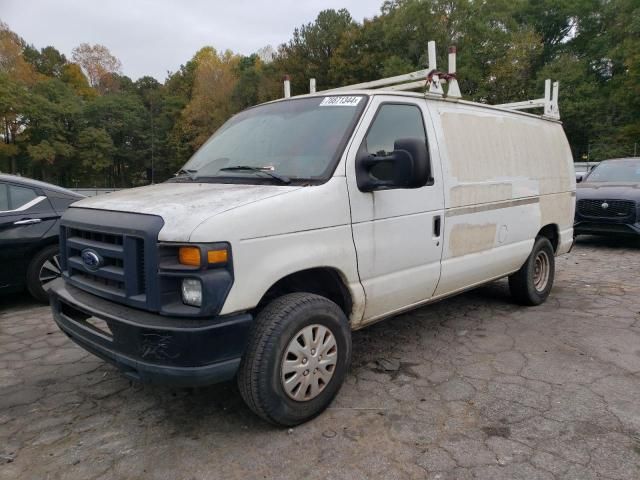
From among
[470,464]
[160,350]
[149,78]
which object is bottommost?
[470,464]

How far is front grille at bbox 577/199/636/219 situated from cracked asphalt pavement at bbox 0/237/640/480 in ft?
15.2

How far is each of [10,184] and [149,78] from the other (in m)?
67.6

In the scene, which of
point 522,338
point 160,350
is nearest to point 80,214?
point 160,350

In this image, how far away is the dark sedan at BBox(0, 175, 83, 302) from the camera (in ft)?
17.2

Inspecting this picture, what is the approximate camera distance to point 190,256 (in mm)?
2479

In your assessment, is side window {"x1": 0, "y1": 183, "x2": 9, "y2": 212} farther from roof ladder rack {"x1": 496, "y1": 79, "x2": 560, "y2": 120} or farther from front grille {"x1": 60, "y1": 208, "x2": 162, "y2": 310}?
roof ladder rack {"x1": 496, "y1": 79, "x2": 560, "y2": 120}

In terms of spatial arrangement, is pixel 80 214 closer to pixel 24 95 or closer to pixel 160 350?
pixel 160 350

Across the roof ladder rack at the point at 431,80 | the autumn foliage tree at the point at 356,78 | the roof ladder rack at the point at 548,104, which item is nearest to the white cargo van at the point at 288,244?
the roof ladder rack at the point at 431,80

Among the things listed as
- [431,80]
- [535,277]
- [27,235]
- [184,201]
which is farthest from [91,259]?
[535,277]

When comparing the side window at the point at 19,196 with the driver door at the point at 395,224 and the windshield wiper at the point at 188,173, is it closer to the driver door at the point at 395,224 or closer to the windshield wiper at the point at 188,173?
the windshield wiper at the point at 188,173

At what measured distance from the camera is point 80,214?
123 inches

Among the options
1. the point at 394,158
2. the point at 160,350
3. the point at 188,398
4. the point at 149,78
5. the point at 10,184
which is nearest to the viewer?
the point at 160,350

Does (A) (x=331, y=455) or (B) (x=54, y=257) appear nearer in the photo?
(A) (x=331, y=455)

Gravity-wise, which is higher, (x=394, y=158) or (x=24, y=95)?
(x=24, y=95)
